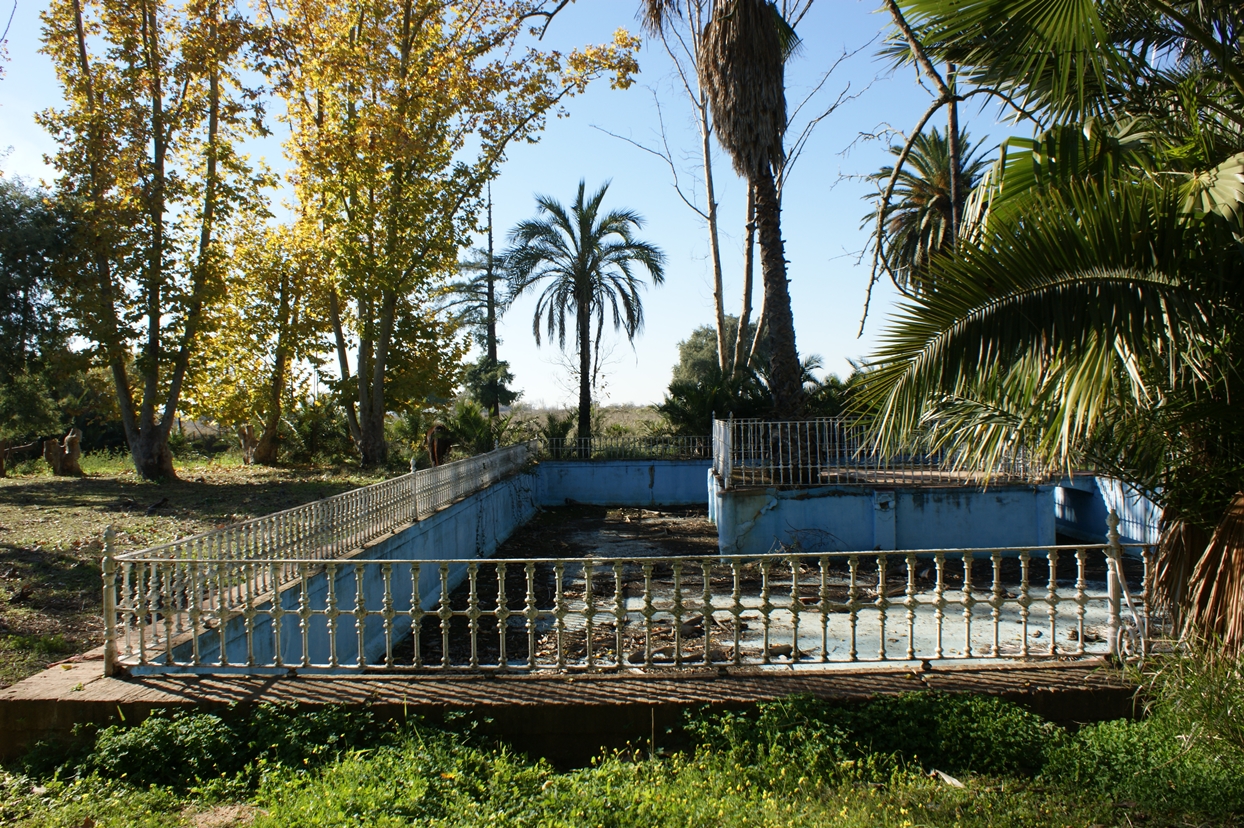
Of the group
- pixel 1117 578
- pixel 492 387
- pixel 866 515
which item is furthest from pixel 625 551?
pixel 492 387

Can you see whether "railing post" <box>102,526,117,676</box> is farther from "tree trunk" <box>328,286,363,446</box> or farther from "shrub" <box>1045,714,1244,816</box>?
"tree trunk" <box>328,286,363,446</box>

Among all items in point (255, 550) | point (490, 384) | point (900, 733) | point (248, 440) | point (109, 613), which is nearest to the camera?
point (900, 733)

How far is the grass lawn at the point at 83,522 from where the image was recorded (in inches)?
245

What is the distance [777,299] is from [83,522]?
34.7 ft

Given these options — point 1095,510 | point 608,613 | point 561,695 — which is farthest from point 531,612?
point 1095,510

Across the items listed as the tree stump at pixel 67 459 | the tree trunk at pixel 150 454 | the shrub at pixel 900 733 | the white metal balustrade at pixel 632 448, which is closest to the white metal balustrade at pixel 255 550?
the shrub at pixel 900 733

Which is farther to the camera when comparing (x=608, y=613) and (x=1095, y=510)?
(x=1095, y=510)

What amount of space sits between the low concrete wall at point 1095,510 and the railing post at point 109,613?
11.3 metres

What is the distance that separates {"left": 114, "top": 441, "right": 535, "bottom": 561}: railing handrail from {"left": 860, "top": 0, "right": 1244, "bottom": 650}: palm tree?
4326 millimetres

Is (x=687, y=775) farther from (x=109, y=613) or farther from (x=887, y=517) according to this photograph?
(x=887, y=517)

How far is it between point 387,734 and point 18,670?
A: 2988mm

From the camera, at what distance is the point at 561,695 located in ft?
14.4

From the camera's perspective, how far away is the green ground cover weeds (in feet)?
11.2

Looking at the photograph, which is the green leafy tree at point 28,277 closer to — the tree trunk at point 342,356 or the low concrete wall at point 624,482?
the tree trunk at point 342,356
